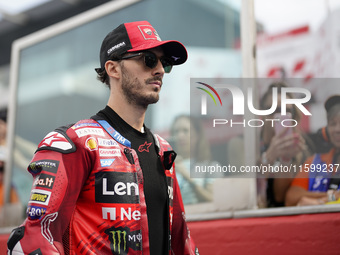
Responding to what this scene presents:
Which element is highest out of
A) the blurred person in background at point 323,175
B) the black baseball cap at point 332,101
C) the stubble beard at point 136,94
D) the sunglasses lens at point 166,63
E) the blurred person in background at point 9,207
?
the sunglasses lens at point 166,63

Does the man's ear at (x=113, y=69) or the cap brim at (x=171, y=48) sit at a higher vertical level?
the cap brim at (x=171, y=48)

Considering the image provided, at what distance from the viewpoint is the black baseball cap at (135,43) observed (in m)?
2.75

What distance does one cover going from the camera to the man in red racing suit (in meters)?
2.36

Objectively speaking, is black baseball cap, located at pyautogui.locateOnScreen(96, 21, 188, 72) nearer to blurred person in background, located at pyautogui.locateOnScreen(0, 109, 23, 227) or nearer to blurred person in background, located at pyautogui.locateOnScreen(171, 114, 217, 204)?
blurred person in background, located at pyautogui.locateOnScreen(171, 114, 217, 204)

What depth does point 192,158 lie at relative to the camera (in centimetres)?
490

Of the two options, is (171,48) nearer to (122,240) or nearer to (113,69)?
(113,69)

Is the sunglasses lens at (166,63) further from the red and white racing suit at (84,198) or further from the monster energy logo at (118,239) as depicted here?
the monster energy logo at (118,239)

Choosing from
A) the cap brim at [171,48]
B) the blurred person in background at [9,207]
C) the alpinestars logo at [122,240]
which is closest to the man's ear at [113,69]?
the cap brim at [171,48]

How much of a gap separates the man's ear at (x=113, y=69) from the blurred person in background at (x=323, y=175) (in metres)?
2.09

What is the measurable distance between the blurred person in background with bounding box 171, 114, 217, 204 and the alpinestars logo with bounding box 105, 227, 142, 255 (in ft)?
7.68

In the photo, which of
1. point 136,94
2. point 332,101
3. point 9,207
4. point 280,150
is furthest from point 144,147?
point 9,207

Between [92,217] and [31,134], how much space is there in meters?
4.27

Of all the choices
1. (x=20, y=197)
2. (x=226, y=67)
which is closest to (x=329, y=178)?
(x=226, y=67)

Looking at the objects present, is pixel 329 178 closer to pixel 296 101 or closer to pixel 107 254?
pixel 296 101
